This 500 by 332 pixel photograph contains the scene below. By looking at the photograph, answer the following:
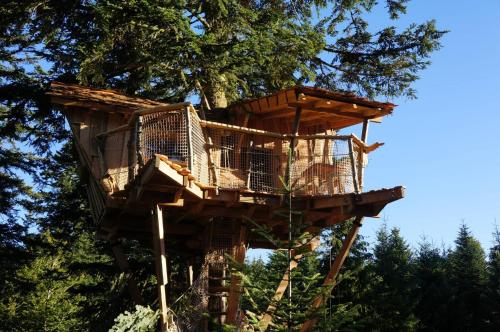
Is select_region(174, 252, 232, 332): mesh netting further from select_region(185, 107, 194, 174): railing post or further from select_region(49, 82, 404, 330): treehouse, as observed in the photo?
select_region(185, 107, 194, 174): railing post

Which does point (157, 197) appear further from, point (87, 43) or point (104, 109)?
point (87, 43)

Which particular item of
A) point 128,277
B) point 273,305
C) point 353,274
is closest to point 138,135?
point 273,305

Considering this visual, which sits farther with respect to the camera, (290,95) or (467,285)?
(467,285)

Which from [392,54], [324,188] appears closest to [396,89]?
[392,54]

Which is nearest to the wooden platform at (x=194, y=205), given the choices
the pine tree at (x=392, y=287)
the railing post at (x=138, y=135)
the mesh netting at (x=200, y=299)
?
the railing post at (x=138, y=135)

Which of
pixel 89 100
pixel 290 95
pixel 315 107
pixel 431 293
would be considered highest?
pixel 89 100

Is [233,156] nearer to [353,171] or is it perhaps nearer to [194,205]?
[194,205]

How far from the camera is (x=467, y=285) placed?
28.1 m

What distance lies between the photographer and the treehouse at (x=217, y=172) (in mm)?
10250

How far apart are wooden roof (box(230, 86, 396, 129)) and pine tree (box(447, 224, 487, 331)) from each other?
1585cm

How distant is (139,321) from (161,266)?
3.25 ft

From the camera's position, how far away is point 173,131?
33.3ft

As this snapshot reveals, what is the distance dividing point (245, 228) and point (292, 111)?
2.69 meters

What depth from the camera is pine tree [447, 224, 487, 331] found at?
25.7 meters
